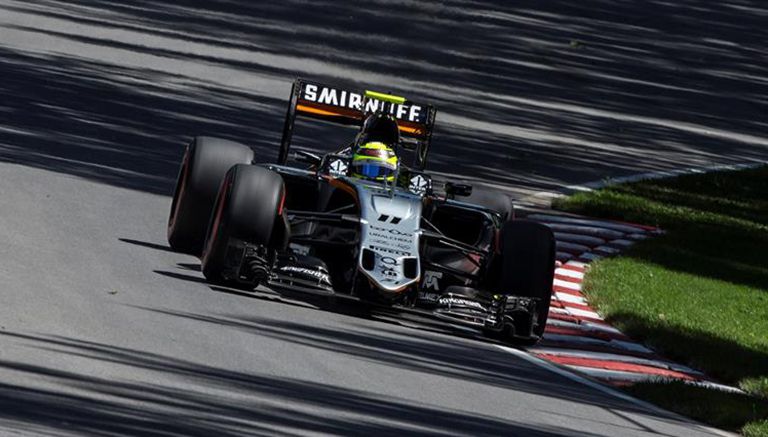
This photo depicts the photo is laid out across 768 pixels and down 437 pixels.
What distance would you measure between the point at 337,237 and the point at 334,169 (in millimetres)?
990

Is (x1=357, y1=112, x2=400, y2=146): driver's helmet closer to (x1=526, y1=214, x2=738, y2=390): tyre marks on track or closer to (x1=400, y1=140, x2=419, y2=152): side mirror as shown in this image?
(x1=400, y1=140, x2=419, y2=152): side mirror

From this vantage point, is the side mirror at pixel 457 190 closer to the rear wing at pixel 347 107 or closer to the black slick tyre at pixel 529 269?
the rear wing at pixel 347 107

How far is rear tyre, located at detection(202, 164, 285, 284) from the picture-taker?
11648 mm

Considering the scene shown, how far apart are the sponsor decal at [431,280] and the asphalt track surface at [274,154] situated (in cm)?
29

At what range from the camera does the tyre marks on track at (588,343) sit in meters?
11.7

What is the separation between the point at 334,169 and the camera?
13133 mm

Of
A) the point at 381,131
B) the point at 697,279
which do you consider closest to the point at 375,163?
the point at 381,131

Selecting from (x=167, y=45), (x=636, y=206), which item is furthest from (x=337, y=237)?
(x=167, y=45)

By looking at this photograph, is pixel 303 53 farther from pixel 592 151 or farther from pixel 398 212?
pixel 398 212

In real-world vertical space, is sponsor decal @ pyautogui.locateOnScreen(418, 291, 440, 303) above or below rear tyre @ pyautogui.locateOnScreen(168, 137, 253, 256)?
below

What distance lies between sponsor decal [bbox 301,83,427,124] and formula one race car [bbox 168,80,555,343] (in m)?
0.59

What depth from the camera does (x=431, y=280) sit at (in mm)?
12180

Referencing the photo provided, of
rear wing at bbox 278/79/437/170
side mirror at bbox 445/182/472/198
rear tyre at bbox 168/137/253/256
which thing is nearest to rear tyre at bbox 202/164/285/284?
rear tyre at bbox 168/137/253/256

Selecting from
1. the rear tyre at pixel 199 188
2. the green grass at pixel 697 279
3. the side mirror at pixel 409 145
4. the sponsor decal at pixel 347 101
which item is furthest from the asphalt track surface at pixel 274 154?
the side mirror at pixel 409 145
